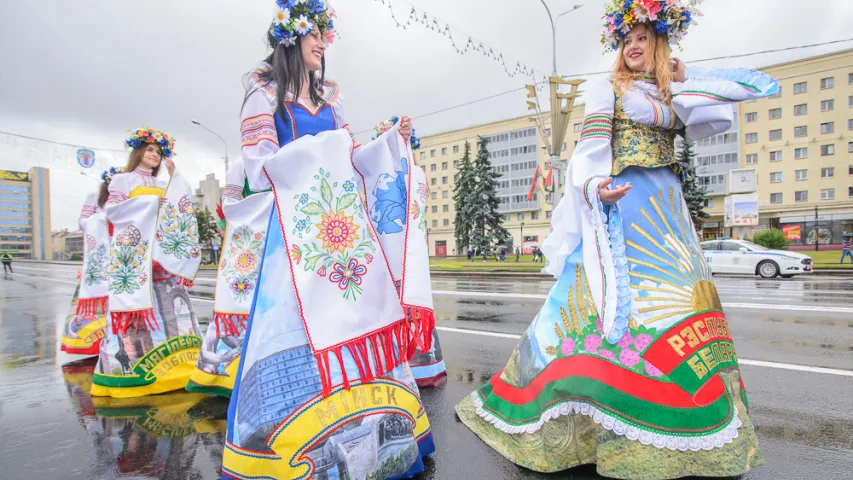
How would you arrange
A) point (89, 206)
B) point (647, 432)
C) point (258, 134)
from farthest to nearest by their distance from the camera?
point (89, 206)
point (258, 134)
point (647, 432)

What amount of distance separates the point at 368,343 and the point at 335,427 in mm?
398

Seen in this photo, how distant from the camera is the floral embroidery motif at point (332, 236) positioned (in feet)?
7.26

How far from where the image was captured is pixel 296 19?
253cm

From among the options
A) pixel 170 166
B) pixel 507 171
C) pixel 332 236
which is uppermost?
pixel 507 171

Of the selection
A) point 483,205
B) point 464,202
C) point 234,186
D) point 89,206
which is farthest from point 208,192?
point 234,186

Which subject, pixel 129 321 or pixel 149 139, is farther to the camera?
pixel 149 139

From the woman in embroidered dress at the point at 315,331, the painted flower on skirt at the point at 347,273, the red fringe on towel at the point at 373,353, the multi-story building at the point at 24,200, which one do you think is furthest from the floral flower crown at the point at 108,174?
the multi-story building at the point at 24,200

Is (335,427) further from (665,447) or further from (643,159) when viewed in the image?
(643,159)

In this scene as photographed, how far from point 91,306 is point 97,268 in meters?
0.48

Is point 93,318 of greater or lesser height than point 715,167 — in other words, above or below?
below

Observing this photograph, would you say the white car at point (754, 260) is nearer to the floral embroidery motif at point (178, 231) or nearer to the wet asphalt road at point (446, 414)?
the wet asphalt road at point (446, 414)

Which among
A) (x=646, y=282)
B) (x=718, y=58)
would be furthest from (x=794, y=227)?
(x=646, y=282)

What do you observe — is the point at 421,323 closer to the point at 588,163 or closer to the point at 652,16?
the point at 588,163

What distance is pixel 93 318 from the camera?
582 centimetres
